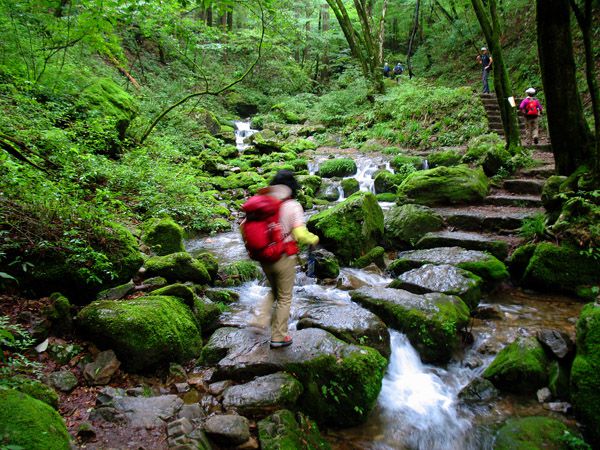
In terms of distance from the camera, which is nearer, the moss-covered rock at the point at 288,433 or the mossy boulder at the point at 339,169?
the moss-covered rock at the point at 288,433

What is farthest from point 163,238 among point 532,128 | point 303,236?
point 532,128

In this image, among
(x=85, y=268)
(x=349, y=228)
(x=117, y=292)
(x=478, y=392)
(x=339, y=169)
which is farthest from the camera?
(x=339, y=169)

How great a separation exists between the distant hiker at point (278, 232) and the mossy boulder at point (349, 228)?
376cm

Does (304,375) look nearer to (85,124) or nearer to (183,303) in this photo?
(183,303)

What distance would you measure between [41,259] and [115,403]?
206 centimetres

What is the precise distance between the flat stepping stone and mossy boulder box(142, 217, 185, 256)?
5.18 m

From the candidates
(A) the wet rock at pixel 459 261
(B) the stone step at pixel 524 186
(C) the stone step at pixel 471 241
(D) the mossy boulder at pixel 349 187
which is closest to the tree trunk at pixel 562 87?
(C) the stone step at pixel 471 241

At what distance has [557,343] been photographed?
14.2 ft

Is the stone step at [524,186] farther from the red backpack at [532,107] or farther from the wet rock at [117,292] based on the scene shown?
the wet rock at [117,292]

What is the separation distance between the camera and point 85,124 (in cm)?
937

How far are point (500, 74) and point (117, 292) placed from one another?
39.3ft

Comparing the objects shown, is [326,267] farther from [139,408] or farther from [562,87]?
[562,87]

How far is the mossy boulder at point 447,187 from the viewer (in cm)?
965

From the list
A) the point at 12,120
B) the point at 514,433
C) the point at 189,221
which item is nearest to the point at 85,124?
the point at 12,120
